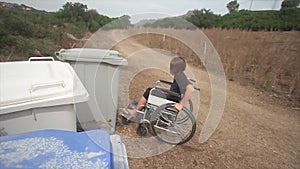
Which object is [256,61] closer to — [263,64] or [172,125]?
[263,64]

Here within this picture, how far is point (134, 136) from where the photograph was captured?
251 cm

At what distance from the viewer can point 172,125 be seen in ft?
7.88

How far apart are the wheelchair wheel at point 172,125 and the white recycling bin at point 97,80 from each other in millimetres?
587

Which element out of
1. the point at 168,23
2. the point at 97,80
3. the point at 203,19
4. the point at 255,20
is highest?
the point at 255,20

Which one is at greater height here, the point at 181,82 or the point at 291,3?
the point at 291,3

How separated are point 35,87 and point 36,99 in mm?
97

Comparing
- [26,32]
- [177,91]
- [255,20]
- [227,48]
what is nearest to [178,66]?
[177,91]

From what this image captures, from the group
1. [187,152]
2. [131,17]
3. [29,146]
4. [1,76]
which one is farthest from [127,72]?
[29,146]

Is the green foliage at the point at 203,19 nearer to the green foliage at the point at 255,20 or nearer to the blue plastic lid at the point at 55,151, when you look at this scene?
the green foliage at the point at 255,20

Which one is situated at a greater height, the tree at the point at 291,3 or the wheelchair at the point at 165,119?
the tree at the point at 291,3

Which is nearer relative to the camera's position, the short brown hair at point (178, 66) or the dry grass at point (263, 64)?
the short brown hair at point (178, 66)

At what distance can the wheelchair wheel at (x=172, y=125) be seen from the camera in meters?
2.27

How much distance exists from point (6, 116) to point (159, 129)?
174cm

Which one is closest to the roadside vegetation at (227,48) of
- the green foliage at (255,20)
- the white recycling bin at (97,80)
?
the white recycling bin at (97,80)
